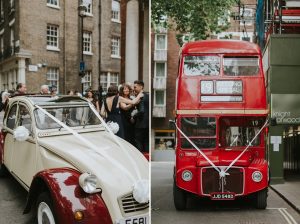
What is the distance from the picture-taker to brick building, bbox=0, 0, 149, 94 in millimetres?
2746

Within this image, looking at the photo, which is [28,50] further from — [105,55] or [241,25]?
[241,25]

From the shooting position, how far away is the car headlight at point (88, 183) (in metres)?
2.49

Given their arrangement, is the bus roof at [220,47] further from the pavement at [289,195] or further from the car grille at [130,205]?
the car grille at [130,205]

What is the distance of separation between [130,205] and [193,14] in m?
2.06

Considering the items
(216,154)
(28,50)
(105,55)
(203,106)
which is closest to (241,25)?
(203,106)

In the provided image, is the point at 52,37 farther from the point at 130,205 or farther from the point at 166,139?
the point at 166,139

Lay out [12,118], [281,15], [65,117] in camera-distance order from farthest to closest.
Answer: [281,15] → [12,118] → [65,117]

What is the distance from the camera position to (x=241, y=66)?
4.96 meters

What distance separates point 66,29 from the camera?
2.82 metres

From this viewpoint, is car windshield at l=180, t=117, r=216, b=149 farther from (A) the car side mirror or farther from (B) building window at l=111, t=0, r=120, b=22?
(A) the car side mirror

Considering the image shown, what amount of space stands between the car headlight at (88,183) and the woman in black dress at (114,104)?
0.53 metres

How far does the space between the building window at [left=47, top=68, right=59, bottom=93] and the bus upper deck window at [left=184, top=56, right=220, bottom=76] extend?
2063 mm

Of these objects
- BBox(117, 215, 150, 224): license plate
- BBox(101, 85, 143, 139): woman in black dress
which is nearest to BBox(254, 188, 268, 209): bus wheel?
BBox(101, 85, 143, 139): woman in black dress

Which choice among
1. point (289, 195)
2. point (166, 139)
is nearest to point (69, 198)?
point (166, 139)
